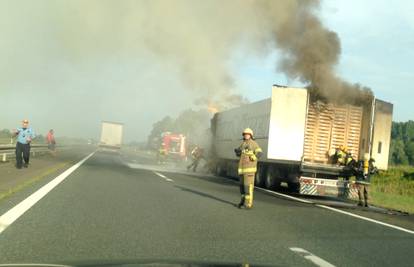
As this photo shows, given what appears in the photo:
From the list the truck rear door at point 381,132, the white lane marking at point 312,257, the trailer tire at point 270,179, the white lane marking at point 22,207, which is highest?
the truck rear door at point 381,132

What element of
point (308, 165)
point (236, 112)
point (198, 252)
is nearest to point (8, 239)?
point (198, 252)

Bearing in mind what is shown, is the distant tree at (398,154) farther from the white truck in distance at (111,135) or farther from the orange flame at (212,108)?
the orange flame at (212,108)

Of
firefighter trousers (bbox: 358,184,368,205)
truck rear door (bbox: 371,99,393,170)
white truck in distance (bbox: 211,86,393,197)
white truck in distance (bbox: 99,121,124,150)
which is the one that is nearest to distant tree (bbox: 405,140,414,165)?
white truck in distance (bbox: 99,121,124,150)

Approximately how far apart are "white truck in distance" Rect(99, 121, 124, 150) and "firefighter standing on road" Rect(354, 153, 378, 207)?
46380 millimetres

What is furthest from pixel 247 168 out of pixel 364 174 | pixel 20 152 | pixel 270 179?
pixel 20 152

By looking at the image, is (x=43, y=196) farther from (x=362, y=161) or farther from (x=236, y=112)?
(x=236, y=112)

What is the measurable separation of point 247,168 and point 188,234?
4417 mm

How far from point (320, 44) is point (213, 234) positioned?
14.3 m

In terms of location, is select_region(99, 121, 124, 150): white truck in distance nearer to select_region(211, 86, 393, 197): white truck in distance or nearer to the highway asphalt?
select_region(211, 86, 393, 197): white truck in distance

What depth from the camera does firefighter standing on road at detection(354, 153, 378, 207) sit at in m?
16.8

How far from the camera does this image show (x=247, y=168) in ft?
41.6

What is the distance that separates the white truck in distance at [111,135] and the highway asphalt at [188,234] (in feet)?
160

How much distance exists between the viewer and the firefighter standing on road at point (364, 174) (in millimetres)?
16797

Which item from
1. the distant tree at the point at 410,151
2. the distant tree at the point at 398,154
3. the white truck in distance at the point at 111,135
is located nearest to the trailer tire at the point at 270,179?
the white truck in distance at the point at 111,135
